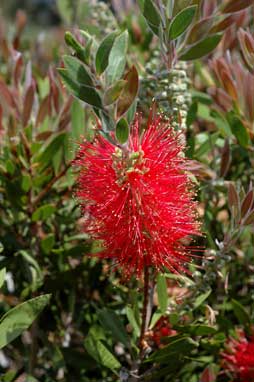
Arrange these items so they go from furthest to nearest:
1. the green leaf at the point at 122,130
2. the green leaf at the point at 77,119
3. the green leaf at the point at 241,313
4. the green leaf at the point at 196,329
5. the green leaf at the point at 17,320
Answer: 1. the green leaf at the point at 77,119
2. the green leaf at the point at 241,313
3. the green leaf at the point at 196,329
4. the green leaf at the point at 17,320
5. the green leaf at the point at 122,130

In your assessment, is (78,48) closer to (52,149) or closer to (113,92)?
(113,92)

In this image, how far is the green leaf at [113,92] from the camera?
2.93ft

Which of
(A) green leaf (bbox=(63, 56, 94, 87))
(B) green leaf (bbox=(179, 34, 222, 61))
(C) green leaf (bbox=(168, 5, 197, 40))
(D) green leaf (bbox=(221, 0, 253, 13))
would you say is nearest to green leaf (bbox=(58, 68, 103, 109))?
(A) green leaf (bbox=(63, 56, 94, 87))

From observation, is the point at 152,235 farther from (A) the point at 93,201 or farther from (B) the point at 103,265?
(B) the point at 103,265

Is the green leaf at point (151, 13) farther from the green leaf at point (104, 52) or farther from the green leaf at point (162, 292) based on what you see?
the green leaf at point (162, 292)

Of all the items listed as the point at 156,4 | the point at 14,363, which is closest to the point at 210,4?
the point at 156,4

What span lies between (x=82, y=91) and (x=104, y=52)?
7 centimetres

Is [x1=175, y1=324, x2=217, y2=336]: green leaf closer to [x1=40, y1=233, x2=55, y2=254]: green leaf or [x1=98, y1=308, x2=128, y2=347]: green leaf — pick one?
[x1=98, y1=308, x2=128, y2=347]: green leaf

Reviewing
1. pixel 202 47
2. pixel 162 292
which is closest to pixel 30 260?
pixel 162 292

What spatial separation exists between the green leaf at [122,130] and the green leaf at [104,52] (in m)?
0.09

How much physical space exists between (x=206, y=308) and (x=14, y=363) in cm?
59

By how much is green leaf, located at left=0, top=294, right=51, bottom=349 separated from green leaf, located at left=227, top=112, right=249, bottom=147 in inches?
21.6

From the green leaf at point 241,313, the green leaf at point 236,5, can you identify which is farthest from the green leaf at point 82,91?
the green leaf at point 241,313

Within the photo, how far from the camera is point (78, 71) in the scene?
2.97 feet
